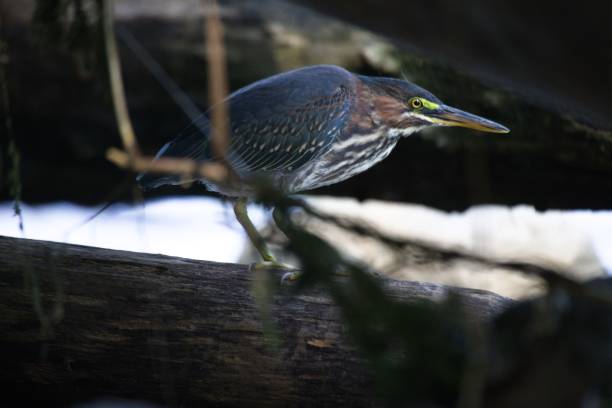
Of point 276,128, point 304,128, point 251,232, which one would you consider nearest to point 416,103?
point 304,128

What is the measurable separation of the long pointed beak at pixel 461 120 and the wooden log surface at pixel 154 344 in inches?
61.7

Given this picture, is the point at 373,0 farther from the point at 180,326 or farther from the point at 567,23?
the point at 180,326

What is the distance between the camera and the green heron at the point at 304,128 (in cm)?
378

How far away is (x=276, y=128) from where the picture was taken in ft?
12.6

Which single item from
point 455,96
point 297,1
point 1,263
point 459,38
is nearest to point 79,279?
point 1,263

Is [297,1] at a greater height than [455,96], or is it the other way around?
[455,96]

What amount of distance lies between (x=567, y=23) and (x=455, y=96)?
335 centimetres

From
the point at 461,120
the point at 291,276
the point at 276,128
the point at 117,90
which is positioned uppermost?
the point at 461,120

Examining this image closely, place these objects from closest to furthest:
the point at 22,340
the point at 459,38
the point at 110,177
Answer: the point at 459,38 → the point at 22,340 → the point at 110,177

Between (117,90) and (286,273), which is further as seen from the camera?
(286,273)

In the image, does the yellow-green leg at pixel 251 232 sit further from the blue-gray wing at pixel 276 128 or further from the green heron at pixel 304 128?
the blue-gray wing at pixel 276 128

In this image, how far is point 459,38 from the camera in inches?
53.4

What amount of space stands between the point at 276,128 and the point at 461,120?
0.84 meters

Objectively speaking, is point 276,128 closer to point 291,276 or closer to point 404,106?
point 404,106
